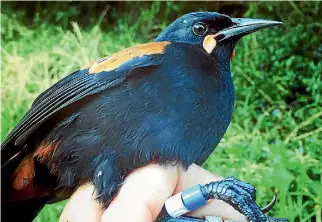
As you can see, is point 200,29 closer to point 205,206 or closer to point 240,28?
point 240,28

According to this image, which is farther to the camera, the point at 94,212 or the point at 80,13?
the point at 80,13

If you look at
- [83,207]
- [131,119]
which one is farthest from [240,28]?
[83,207]

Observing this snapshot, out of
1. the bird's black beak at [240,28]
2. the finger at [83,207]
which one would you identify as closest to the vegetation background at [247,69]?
the bird's black beak at [240,28]

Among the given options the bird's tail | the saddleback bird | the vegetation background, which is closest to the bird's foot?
the saddleback bird

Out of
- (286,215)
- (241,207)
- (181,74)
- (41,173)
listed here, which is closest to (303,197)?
(286,215)

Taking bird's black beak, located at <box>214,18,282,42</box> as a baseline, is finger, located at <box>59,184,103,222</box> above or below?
below

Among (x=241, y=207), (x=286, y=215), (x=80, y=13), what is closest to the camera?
(x=241, y=207)

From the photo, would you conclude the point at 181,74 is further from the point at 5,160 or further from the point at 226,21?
the point at 5,160

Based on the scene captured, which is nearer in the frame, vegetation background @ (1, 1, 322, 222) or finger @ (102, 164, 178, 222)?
finger @ (102, 164, 178, 222)

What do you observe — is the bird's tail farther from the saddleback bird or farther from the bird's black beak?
the bird's black beak
